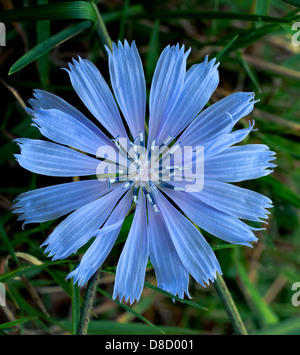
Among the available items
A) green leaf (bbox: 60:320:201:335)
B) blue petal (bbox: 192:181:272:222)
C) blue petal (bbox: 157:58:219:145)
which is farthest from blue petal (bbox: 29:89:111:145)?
green leaf (bbox: 60:320:201:335)

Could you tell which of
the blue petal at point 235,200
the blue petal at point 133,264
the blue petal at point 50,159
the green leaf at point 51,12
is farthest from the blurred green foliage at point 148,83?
the blue petal at point 50,159

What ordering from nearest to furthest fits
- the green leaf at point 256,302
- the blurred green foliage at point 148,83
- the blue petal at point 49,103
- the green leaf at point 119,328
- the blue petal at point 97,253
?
the blue petal at point 97,253, the blue petal at point 49,103, the blurred green foliage at point 148,83, the green leaf at point 119,328, the green leaf at point 256,302

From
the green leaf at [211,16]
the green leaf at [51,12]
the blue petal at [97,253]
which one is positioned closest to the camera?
the blue petal at [97,253]

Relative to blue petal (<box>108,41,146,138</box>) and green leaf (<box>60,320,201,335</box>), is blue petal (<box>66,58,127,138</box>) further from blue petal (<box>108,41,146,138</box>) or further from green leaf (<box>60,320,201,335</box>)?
green leaf (<box>60,320,201,335</box>)

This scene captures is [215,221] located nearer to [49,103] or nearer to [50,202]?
[50,202]

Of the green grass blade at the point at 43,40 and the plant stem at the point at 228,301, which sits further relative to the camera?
the green grass blade at the point at 43,40

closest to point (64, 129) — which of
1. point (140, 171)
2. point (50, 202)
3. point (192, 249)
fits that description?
point (50, 202)

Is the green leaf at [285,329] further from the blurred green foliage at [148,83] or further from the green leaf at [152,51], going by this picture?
the green leaf at [152,51]
